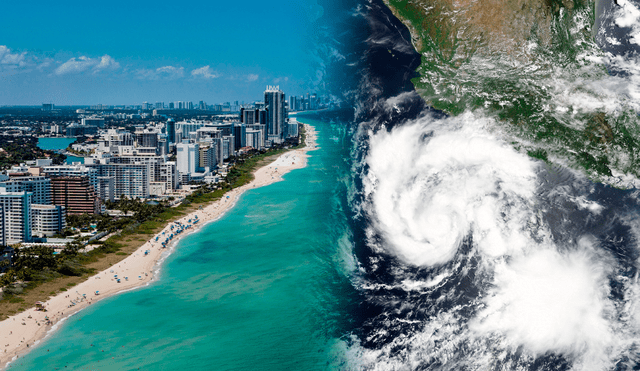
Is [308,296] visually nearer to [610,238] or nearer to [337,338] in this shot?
[337,338]

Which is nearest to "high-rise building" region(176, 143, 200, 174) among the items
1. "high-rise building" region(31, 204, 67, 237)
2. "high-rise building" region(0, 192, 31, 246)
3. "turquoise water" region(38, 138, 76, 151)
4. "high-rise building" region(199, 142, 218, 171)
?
"high-rise building" region(199, 142, 218, 171)

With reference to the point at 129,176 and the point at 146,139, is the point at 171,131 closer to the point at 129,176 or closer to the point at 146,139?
the point at 146,139

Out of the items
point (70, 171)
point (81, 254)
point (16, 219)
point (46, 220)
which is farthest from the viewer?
point (70, 171)

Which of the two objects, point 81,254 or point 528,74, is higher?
point 528,74

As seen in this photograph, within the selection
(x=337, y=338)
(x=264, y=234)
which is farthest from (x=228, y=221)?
(x=337, y=338)

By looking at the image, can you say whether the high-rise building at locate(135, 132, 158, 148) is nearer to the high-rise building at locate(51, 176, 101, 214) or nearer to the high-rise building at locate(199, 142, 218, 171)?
the high-rise building at locate(199, 142, 218, 171)

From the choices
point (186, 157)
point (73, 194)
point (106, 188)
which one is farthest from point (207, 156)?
point (73, 194)
